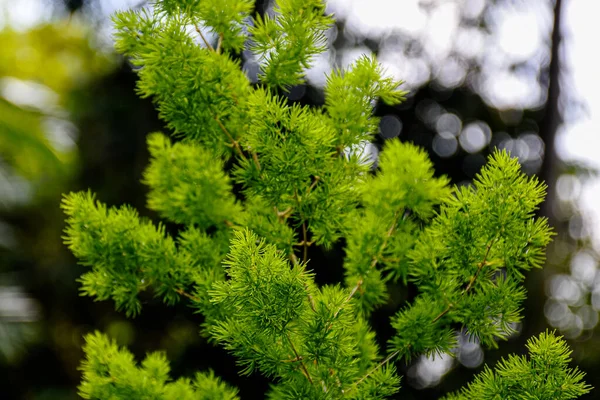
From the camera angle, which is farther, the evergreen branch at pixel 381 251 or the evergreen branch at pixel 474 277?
the evergreen branch at pixel 381 251

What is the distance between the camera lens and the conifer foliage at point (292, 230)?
56cm

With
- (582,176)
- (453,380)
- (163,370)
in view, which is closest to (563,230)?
(582,176)

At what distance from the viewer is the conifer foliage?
56 centimetres

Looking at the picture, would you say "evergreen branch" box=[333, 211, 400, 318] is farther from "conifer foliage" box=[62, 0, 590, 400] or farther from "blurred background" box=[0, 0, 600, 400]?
"blurred background" box=[0, 0, 600, 400]

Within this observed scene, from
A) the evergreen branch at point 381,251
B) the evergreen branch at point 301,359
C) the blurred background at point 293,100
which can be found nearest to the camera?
the evergreen branch at point 301,359

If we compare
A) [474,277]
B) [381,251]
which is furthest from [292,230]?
[474,277]

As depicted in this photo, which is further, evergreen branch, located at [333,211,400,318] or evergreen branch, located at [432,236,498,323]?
evergreen branch, located at [333,211,400,318]

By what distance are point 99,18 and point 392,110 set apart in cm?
149

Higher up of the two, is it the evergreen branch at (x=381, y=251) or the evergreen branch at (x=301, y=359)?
the evergreen branch at (x=381, y=251)

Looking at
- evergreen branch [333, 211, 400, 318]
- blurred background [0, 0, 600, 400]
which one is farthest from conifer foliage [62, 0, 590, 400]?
blurred background [0, 0, 600, 400]

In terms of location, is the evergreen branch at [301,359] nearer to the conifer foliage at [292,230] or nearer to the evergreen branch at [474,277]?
the conifer foliage at [292,230]

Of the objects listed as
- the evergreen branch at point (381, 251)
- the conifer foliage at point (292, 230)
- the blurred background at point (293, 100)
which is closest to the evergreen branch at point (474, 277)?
the conifer foliage at point (292, 230)

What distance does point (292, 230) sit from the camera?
73 cm

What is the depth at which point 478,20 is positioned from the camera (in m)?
2.73
